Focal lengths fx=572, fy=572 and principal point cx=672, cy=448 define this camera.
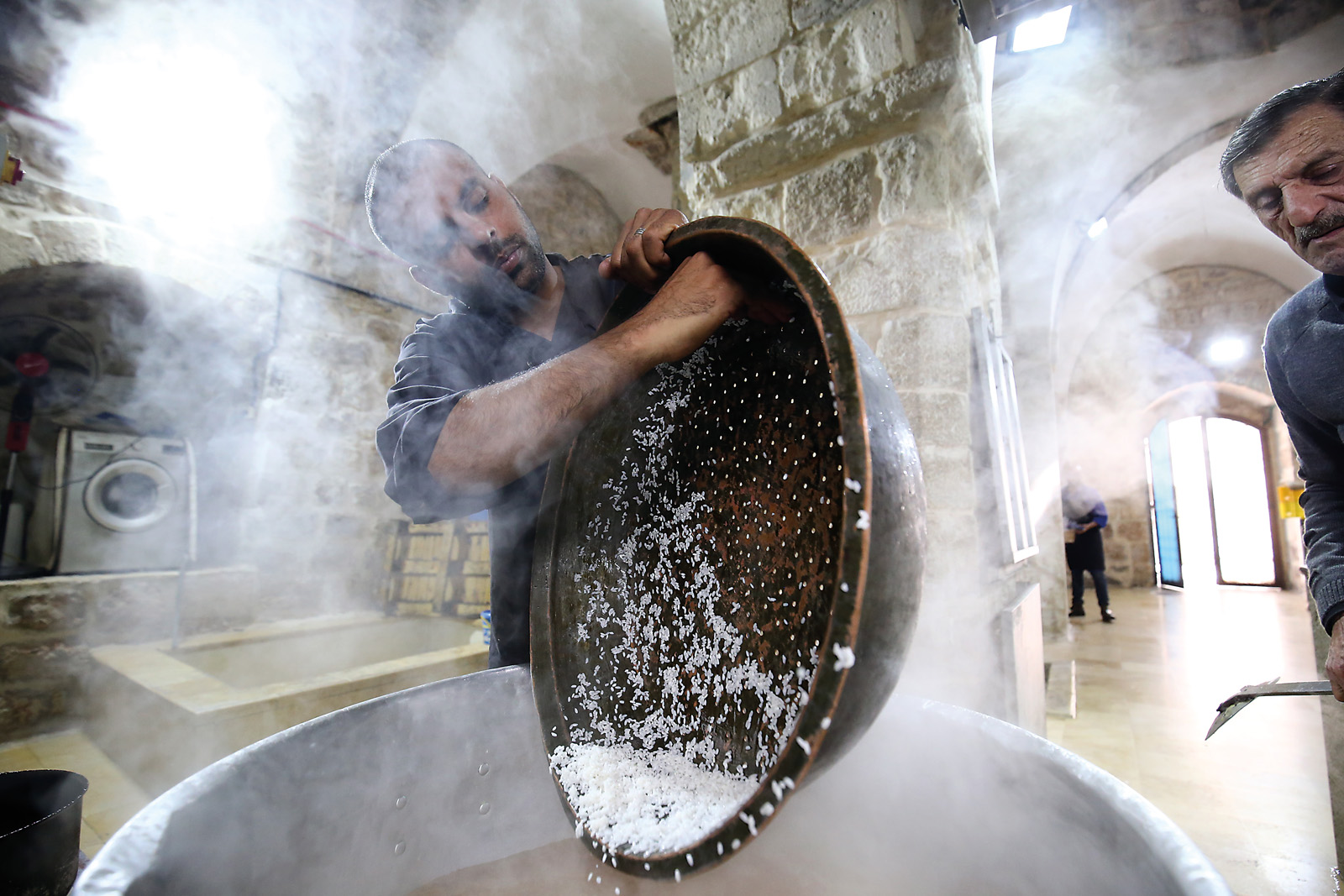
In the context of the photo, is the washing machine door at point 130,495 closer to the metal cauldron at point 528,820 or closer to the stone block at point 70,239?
the stone block at point 70,239

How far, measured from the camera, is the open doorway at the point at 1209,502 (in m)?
8.47

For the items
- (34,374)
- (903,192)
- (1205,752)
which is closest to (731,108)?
(903,192)

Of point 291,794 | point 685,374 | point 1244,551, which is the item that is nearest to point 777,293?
point 685,374

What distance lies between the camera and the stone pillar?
1438 millimetres

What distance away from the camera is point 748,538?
2.63 feet

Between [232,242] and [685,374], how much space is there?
3846 millimetres

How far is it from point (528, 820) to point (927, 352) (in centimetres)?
134

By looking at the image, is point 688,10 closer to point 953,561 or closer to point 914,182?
point 914,182

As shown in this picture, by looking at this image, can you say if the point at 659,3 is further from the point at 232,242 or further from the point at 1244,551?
the point at 1244,551

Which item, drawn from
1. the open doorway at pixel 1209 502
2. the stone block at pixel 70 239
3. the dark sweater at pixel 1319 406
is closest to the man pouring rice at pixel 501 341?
the dark sweater at pixel 1319 406

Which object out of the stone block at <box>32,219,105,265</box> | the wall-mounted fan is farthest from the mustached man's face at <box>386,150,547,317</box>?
the wall-mounted fan

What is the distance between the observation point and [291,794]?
0.69 meters

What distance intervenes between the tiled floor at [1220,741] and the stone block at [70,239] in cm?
504

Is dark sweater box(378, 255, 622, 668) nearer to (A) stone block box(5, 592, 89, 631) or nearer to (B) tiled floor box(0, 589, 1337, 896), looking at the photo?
(B) tiled floor box(0, 589, 1337, 896)
